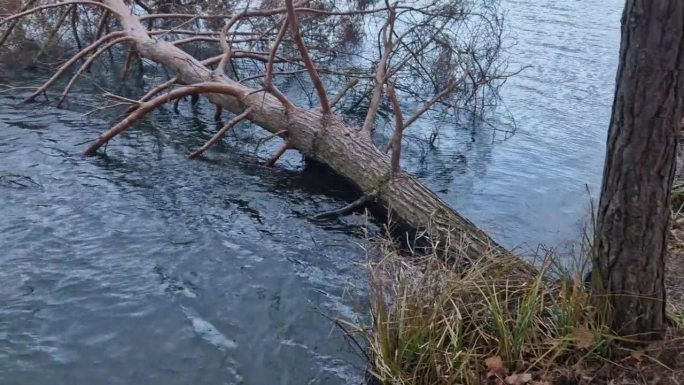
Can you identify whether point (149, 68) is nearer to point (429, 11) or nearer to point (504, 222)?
point (429, 11)

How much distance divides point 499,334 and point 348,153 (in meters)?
3.50

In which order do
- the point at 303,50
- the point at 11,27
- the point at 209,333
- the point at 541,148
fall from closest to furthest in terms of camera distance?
the point at 209,333 < the point at 303,50 < the point at 541,148 < the point at 11,27

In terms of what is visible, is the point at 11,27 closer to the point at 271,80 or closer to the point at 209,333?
the point at 271,80

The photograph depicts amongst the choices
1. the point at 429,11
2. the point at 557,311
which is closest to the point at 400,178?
the point at 557,311

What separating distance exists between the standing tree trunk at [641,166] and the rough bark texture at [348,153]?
0.82 metres

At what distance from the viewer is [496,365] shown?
3832 mm

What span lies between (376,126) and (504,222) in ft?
10.4

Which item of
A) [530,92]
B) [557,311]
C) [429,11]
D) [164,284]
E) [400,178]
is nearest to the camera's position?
[557,311]

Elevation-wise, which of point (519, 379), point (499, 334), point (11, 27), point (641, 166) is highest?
point (641, 166)

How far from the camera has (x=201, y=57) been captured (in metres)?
12.9

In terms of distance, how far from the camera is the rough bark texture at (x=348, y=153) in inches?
224

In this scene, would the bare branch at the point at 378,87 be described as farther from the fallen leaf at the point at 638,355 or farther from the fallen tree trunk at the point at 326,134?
the fallen leaf at the point at 638,355

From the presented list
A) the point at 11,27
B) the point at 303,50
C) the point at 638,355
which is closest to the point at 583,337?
the point at 638,355

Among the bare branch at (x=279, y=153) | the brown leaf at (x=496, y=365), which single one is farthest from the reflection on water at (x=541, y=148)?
the brown leaf at (x=496, y=365)
